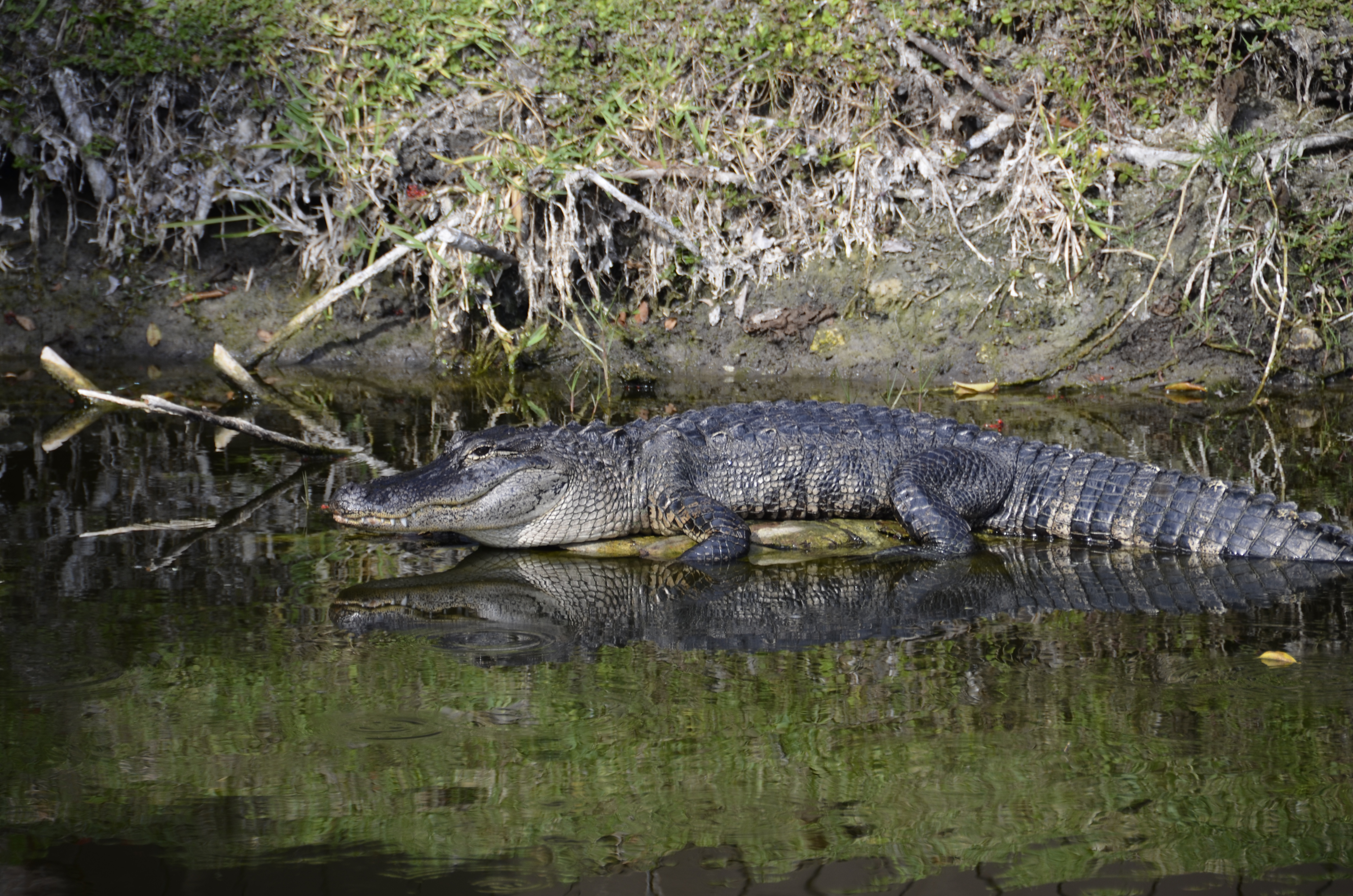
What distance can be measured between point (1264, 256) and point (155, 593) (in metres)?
6.92

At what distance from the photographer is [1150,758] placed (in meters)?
2.60

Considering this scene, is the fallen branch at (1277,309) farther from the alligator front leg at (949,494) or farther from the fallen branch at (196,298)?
the fallen branch at (196,298)

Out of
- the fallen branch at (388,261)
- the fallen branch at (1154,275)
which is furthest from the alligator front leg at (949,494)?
the fallen branch at (388,261)

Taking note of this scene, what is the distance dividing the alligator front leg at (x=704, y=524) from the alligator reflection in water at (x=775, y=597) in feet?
0.34

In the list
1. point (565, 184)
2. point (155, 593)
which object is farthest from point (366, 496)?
point (565, 184)

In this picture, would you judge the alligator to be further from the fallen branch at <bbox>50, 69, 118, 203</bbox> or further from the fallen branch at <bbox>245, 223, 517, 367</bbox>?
the fallen branch at <bbox>50, 69, 118, 203</bbox>

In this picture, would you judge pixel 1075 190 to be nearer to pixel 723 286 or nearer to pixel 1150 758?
pixel 723 286

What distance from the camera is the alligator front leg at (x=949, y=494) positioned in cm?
463

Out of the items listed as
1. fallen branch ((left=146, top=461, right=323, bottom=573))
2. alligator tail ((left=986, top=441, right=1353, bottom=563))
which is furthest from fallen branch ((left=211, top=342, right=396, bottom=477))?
alligator tail ((left=986, top=441, right=1353, bottom=563))

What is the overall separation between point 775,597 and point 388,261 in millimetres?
4658

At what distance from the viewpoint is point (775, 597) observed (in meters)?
4.02

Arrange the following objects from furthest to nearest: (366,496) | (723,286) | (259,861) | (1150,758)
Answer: (723,286) < (366,496) < (1150,758) < (259,861)

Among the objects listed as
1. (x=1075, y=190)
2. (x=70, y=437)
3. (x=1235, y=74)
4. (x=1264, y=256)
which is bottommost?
(x=70, y=437)

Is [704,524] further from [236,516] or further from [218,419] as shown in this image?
[218,419]
